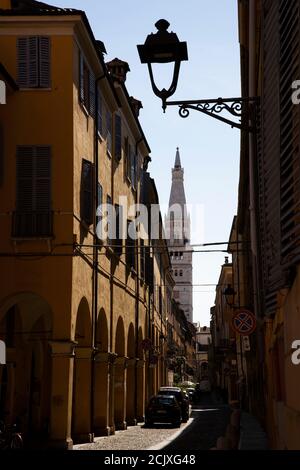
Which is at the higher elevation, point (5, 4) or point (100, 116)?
point (5, 4)

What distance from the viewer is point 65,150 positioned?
20.8m

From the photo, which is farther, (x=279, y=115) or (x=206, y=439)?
(x=206, y=439)

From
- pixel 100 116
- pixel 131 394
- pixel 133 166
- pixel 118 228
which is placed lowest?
pixel 131 394

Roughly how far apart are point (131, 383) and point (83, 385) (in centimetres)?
1050

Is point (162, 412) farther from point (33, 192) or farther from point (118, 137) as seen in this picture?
point (33, 192)

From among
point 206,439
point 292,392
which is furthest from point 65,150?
point 292,392

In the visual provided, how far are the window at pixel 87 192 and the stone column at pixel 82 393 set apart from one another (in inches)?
155

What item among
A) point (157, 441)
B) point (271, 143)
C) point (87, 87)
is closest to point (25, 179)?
point (87, 87)

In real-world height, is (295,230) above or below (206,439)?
above

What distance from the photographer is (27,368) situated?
2509 cm

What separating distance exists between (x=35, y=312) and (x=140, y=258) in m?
11.2

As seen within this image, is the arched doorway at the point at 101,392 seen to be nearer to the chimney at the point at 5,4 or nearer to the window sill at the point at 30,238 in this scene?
the window sill at the point at 30,238

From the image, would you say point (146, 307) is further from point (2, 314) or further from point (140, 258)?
point (2, 314)

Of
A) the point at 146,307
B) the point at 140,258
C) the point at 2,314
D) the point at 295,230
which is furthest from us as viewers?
the point at 146,307
